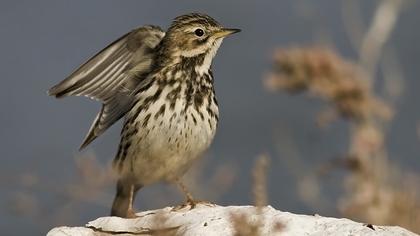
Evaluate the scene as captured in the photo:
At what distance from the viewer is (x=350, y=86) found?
36.0 ft

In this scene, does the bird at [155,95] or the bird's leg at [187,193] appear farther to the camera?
the bird at [155,95]

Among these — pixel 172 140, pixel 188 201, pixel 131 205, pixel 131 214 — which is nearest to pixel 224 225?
pixel 188 201

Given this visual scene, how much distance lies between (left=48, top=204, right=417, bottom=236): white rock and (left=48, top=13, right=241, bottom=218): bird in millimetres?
855

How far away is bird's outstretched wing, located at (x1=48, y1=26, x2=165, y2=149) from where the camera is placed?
9.23 meters

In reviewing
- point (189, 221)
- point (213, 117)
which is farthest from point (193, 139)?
point (189, 221)

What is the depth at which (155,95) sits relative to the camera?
339 inches

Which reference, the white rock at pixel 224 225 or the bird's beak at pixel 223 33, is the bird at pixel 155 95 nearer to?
the bird's beak at pixel 223 33

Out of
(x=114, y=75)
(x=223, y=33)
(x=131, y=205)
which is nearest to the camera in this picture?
(x=131, y=205)

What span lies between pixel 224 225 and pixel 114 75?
123 inches

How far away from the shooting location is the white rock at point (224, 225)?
247 inches

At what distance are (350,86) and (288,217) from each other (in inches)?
184

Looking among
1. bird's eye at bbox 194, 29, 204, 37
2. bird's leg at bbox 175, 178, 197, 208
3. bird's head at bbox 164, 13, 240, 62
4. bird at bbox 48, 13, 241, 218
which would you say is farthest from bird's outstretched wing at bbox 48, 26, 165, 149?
bird's leg at bbox 175, 178, 197, 208

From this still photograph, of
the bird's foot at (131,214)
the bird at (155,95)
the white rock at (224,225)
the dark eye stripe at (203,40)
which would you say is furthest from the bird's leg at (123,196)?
the white rock at (224,225)

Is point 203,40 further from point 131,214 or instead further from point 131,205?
point 131,214
